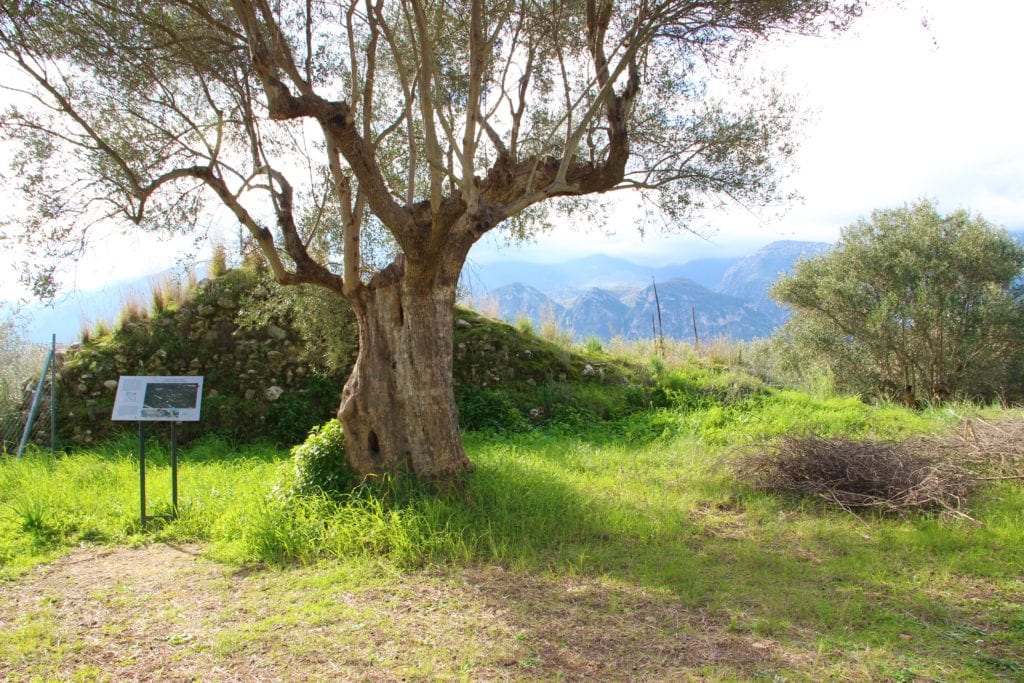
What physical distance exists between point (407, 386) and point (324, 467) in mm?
1182

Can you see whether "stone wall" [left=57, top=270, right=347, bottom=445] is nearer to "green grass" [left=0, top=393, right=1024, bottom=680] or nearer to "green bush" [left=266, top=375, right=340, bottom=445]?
"green bush" [left=266, top=375, right=340, bottom=445]

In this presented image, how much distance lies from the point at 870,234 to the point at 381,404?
48.5 ft

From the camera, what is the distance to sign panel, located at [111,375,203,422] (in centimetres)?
678

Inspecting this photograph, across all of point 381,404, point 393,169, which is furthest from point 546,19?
point 381,404

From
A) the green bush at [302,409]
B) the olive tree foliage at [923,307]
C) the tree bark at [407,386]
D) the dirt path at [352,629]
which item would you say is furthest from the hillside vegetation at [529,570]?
the olive tree foliage at [923,307]

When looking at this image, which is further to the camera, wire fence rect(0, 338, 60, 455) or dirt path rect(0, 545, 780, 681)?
wire fence rect(0, 338, 60, 455)

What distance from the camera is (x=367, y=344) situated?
707cm

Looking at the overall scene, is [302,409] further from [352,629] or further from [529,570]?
[352,629]

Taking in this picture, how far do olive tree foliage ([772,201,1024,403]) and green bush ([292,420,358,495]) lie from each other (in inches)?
535

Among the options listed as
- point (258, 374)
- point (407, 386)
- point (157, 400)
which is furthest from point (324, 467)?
point (258, 374)

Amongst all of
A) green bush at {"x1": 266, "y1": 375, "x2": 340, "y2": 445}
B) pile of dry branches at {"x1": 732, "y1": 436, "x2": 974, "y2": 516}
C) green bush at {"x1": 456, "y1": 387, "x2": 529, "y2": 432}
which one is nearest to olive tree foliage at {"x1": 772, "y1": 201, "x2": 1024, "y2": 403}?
green bush at {"x1": 456, "y1": 387, "x2": 529, "y2": 432}

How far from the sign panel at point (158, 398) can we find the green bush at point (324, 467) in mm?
1115

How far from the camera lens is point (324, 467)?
691cm

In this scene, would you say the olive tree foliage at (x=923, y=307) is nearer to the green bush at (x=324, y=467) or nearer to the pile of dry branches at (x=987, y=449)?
the pile of dry branches at (x=987, y=449)
